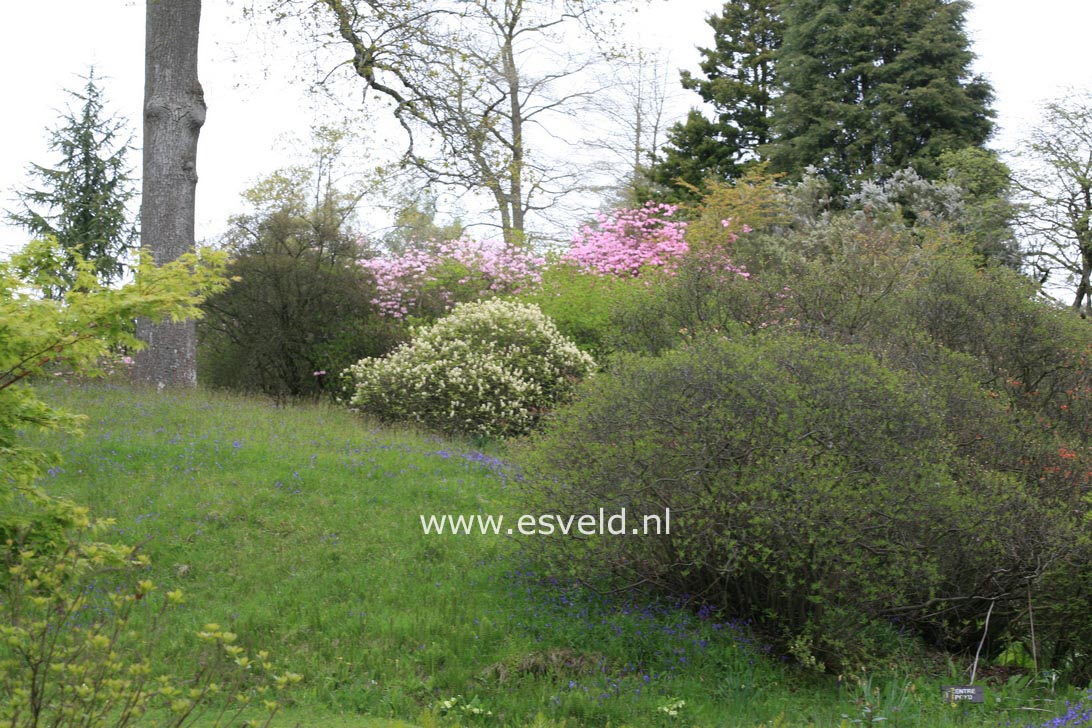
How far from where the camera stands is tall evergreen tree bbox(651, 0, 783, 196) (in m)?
28.9

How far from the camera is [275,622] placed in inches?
227

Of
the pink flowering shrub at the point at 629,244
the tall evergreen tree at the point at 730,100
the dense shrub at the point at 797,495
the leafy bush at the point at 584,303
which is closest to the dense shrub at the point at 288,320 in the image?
the leafy bush at the point at 584,303

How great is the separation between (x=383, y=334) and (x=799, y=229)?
39.6 ft

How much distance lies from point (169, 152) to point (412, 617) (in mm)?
8912

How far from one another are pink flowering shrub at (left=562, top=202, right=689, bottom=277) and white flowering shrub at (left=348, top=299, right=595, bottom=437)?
4538mm

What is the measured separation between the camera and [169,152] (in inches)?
494

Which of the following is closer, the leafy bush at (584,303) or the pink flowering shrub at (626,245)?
the leafy bush at (584,303)

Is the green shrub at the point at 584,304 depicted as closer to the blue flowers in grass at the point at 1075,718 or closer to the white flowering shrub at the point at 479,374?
the white flowering shrub at the point at 479,374

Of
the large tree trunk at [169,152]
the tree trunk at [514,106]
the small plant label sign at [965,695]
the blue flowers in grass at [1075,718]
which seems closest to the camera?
the blue flowers in grass at [1075,718]

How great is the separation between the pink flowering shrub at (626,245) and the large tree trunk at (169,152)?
6.64 m

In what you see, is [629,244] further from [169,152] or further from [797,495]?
[797,495]

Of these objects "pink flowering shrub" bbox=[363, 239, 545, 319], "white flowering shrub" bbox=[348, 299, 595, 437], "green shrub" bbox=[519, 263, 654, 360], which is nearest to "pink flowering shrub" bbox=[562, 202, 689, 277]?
"pink flowering shrub" bbox=[363, 239, 545, 319]

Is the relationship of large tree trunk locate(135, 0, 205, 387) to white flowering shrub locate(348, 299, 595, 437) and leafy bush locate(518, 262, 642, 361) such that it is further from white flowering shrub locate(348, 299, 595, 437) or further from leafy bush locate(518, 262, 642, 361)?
leafy bush locate(518, 262, 642, 361)

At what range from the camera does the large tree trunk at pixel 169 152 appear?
12438mm
